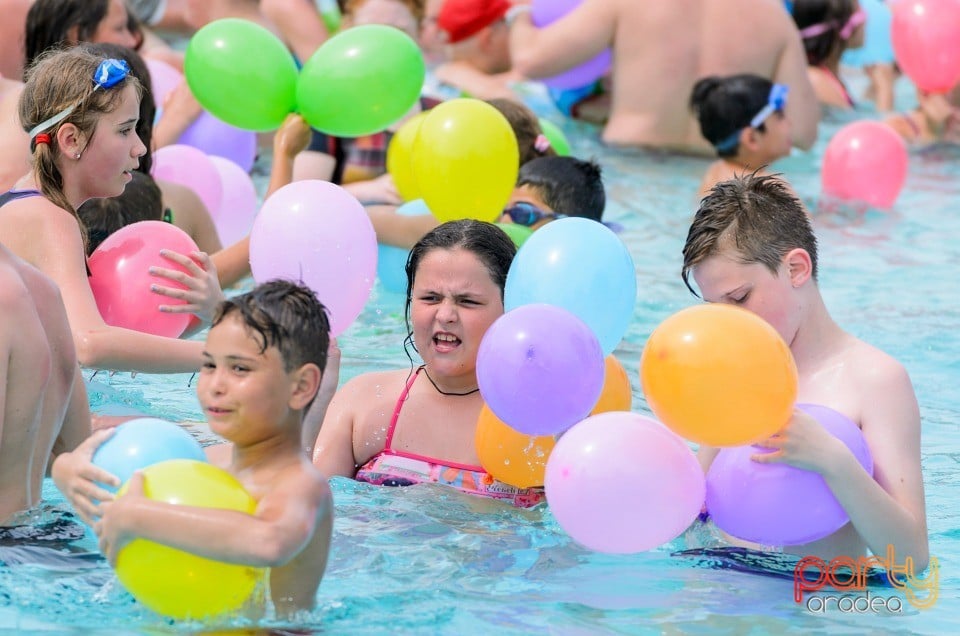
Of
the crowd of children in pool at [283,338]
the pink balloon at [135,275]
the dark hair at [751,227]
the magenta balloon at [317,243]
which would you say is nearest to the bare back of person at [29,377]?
the crowd of children in pool at [283,338]

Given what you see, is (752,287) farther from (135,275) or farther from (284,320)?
(135,275)

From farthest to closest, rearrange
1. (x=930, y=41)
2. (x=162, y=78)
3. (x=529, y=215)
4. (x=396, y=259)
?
(x=930, y=41)
(x=162, y=78)
(x=396, y=259)
(x=529, y=215)

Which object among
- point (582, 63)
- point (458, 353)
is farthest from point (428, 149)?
point (582, 63)

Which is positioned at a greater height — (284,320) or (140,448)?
(284,320)

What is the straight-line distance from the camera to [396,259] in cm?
633

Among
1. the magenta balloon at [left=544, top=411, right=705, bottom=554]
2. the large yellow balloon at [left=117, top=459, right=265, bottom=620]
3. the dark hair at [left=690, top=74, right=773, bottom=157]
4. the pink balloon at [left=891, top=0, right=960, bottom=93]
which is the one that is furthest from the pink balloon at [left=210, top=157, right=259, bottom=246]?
the pink balloon at [left=891, top=0, right=960, bottom=93]

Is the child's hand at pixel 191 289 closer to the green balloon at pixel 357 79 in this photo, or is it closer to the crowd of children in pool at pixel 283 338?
the crowd of children in pool at pixel 283 338

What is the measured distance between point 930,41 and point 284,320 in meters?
7.51

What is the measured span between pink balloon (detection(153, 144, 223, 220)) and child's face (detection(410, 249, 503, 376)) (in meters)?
2.33

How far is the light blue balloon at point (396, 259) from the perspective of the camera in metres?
6.29

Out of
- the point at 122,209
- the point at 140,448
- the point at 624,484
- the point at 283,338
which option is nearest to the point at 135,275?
the point at 122,209

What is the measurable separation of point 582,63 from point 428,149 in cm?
424

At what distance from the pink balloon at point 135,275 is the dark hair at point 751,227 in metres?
1.62

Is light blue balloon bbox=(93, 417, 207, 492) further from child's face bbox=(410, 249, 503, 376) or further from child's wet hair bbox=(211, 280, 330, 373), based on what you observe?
child's face bbox=(410, 249, 503, 376)
